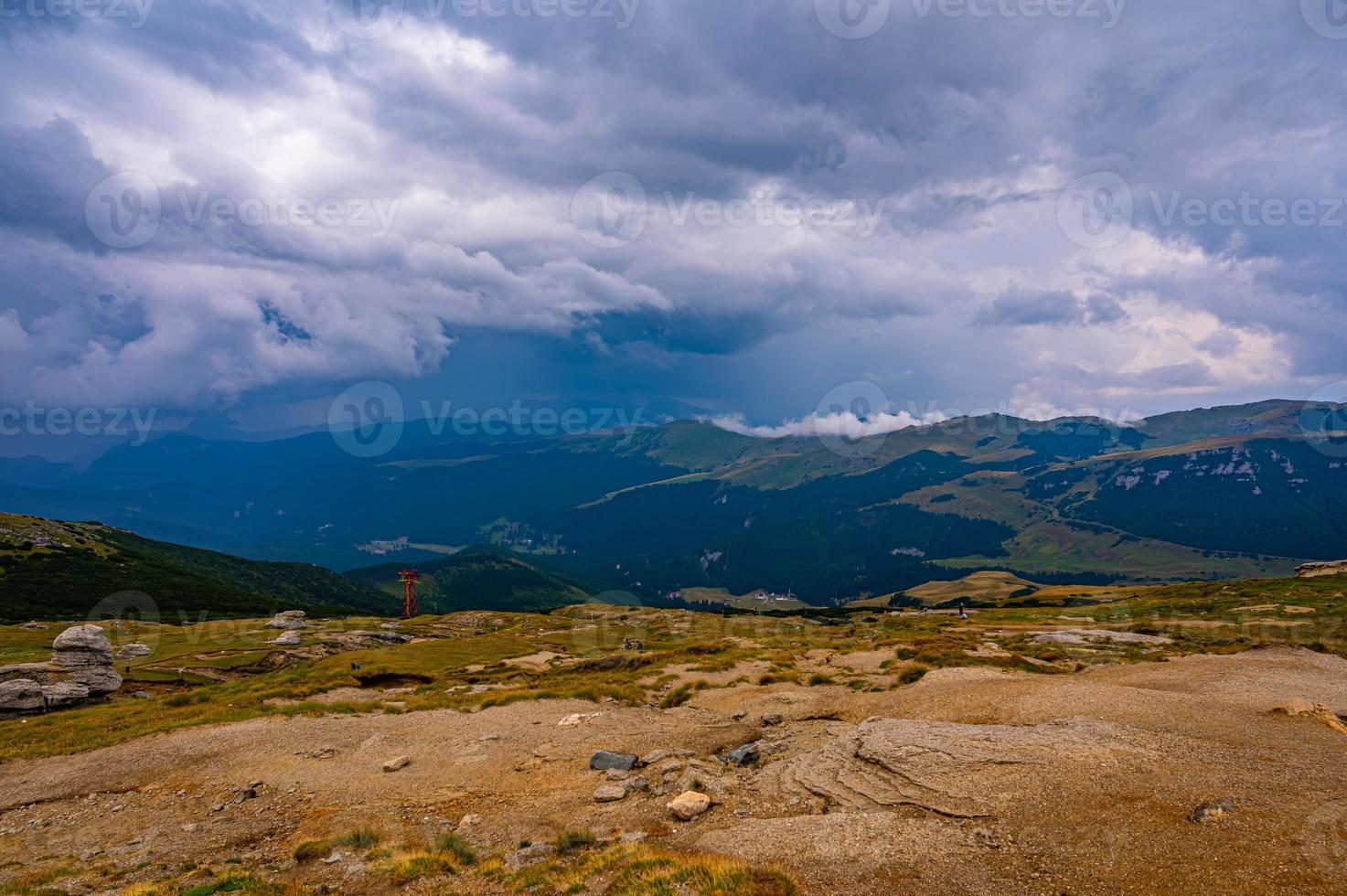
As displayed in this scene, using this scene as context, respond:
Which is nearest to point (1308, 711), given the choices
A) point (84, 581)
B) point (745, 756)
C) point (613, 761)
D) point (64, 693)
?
point (745, 756)

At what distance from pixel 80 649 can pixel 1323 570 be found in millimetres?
205301

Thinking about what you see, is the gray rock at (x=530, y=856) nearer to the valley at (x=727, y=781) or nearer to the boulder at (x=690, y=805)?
the valley at (x=727, y=781)

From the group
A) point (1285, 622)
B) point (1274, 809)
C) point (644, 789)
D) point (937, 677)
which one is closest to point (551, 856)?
point (644, 789)

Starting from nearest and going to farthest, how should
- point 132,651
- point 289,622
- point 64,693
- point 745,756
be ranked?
point 745,756, point 64,693, point 132,651, point 289,622

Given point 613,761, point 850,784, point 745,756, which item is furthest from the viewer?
point 613,761

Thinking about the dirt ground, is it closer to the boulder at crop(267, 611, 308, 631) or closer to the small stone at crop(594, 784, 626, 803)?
the small stone at crop(594, 784, 626, 803)

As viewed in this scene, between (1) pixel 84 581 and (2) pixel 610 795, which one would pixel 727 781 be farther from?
(1) pixel 84 581

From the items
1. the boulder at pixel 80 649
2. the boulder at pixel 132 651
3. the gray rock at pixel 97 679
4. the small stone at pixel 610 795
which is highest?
the small stone at pixel 610 795

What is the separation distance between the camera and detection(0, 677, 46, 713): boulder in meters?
39.8

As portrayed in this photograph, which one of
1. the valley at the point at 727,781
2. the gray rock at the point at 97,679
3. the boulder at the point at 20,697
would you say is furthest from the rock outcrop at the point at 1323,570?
the boulder at the point at 20,697

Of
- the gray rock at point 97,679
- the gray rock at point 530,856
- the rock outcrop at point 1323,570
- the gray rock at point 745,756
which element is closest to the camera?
the gray rock at point 530,856

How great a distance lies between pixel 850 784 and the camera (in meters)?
17.8

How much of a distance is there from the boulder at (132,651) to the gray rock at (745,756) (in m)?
72.8

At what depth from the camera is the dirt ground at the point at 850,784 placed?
→ 12578 millimetres
